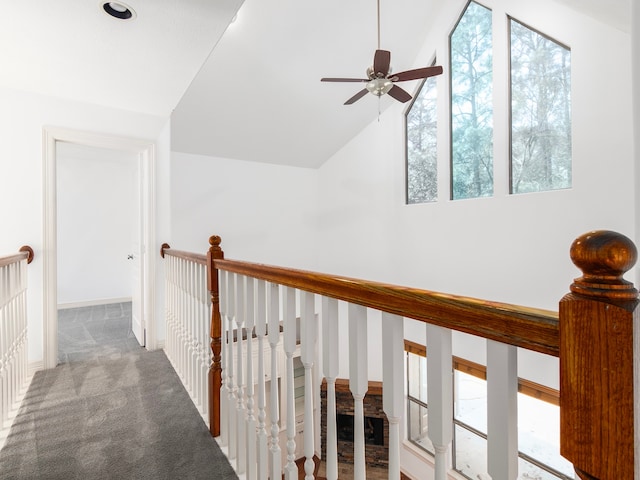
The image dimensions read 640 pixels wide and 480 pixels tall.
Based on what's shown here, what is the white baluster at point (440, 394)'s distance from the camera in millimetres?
628

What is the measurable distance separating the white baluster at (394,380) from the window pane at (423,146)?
4.38 metres

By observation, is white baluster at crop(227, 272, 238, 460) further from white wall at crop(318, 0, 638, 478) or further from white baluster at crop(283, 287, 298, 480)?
white wall at crop(318, 0, 638, 478)

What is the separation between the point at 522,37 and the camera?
3844 millimetres

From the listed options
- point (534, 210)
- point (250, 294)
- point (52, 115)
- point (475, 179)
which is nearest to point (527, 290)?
point (534, 210)

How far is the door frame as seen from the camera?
8.84 feet

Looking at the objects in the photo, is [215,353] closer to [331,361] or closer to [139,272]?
[331,361]

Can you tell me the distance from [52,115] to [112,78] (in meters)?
0.67

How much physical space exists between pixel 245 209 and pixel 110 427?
3940mm

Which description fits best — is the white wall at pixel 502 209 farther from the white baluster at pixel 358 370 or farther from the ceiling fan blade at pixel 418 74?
the white baluster at pixel 358 370

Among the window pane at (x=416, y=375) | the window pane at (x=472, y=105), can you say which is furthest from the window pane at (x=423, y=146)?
the window pane at (x=416, y=375)

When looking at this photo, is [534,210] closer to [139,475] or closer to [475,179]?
[475,179]

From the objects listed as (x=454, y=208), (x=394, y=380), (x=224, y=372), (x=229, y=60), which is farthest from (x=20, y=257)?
(x=454, y=208)

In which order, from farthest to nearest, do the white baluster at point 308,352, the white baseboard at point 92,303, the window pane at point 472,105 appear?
the white baseboard at point 92,303, the window pane at point 472,105, the white baluster at point 308,352

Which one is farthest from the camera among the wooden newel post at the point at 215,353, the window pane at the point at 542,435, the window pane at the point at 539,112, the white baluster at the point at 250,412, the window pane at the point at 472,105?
the window pane at the point at 472,105
